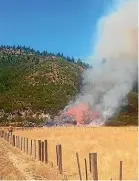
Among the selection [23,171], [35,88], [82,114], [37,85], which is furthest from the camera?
[37,85]

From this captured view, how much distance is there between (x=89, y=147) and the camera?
37.5m

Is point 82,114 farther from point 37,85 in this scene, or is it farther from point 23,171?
point 23,171

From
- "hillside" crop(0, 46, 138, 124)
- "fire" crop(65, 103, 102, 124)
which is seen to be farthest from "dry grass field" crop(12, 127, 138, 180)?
"hillside" crop(0, 46, 138, 124)

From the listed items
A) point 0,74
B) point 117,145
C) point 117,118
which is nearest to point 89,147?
point 117,145

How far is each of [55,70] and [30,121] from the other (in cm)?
3936

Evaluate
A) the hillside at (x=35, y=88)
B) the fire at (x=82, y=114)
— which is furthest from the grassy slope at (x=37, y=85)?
the fire at (x=82, y=114)

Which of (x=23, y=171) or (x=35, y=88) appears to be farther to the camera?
(x=35, y=88)

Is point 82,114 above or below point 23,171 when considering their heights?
above

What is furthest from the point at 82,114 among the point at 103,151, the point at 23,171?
the point at 23,171

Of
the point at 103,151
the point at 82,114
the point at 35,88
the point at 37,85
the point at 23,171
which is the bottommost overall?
the point at 103,151

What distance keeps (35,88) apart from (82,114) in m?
31.7

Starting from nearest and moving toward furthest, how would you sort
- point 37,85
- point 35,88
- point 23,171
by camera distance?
point 23,171 < point 35,88 < point 37,85

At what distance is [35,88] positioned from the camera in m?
104

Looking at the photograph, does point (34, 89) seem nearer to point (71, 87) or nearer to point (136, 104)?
point (71, 87)
